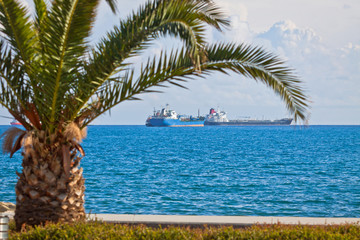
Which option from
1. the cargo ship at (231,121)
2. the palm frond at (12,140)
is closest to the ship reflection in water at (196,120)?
the cargo ship at (231,121)

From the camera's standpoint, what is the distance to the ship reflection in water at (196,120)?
15748 centimetres

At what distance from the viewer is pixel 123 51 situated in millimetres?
6934

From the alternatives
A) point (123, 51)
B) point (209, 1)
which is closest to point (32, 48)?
point (123, 51)

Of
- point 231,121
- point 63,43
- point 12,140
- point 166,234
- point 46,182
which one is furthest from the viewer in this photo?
point 231,121

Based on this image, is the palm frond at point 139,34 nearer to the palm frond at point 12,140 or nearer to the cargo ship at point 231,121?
the palm frond at point 12,140

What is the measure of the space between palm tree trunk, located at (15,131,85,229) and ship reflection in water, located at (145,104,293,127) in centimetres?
14556

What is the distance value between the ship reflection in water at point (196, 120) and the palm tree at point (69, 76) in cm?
14545

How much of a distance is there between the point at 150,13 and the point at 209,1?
1.22 m

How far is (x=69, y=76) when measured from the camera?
729cm

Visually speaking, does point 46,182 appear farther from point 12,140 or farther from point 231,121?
point 231,121

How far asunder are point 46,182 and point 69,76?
184cm

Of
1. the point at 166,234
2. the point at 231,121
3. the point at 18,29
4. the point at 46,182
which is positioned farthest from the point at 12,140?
the point at 231,121

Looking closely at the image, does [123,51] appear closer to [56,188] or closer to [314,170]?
[56,188]

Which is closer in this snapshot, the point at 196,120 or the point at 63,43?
the point at 63,43
